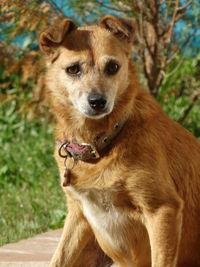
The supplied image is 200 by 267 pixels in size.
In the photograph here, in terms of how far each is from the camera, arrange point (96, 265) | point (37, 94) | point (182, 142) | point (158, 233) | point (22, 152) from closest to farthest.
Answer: point (158, 233) → point (182, 142) → point (96, 265) → point (37, 94) → point (22, 152)

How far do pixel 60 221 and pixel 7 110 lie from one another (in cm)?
312

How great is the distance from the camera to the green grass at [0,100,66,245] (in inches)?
218

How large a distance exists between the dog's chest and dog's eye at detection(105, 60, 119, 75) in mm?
631

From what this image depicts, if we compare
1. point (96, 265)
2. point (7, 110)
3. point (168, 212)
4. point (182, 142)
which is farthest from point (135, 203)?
point (7, 110)

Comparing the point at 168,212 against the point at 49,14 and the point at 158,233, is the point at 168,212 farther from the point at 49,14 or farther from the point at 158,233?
the point at 49,14

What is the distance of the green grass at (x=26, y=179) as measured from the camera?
18.2 ft

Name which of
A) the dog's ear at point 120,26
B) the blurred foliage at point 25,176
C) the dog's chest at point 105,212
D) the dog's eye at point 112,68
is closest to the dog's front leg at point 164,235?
the dog's chest at point 105,212

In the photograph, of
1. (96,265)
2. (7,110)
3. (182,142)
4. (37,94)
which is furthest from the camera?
(7,110)

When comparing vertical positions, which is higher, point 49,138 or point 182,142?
point 182,142

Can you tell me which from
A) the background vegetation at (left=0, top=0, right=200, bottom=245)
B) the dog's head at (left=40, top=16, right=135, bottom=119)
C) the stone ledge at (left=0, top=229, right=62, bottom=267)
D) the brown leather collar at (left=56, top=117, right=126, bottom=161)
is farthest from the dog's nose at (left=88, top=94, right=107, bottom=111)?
the background vegetation at (left=0, top=0, right=200, bottom=245)

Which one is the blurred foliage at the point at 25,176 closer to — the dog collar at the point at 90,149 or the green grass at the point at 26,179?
the green grass at the point at 26,179

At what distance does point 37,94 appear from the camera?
6844mm

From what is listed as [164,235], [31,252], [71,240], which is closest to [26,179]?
[31,252]

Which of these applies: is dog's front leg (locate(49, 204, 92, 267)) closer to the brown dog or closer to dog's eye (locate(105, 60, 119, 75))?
the brown dog
